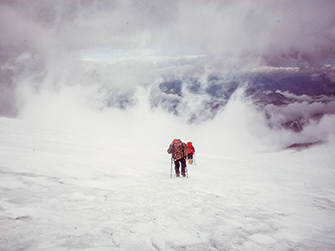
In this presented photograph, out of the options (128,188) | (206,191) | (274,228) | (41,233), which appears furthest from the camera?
(206,191)

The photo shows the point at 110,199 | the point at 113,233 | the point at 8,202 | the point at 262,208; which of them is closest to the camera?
the point at 113,233

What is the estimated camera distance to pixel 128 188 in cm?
601

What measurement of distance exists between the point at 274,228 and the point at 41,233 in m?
4.71

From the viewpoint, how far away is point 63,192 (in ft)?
15.8

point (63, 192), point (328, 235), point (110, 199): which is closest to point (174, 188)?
point (110, 199)

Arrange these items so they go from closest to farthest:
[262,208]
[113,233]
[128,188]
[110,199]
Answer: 1. [113,233]
2. [110,199]
3. [262,208]
4. [128,188]

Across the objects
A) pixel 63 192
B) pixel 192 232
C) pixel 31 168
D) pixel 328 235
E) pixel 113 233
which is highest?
pixel 31 168

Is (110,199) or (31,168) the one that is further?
(31,168)

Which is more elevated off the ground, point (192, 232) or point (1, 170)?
point (1, 170)

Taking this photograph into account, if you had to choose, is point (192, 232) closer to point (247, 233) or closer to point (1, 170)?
point (247, 233)

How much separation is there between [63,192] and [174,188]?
358cm

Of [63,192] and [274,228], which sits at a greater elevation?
[63,192]

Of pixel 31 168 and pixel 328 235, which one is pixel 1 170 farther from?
pixel 328 235

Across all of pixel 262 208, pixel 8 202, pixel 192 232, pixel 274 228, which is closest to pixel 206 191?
pixel 262 208
